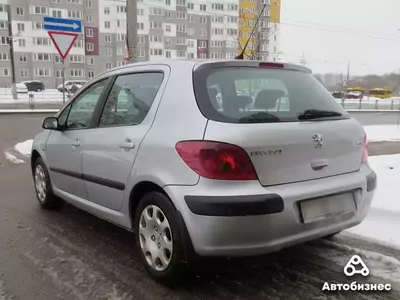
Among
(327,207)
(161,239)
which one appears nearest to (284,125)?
(327,207)

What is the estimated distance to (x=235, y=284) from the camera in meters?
3.04

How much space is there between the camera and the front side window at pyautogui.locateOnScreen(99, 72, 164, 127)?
3.27 m

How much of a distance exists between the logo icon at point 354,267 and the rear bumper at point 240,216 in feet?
2.48

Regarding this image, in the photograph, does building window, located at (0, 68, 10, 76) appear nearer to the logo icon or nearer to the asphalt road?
the asphalt road

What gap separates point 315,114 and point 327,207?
2.36 ft

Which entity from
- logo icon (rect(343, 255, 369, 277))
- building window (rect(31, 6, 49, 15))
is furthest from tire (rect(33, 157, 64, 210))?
building window (rect(31, 6, 49, 15))

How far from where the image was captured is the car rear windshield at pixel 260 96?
2831mm

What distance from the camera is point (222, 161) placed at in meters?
2.62

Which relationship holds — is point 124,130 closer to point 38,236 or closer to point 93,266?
point 93,266

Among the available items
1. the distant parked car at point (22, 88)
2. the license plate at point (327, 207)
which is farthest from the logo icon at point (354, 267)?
the distant parked car at point (22, 88)

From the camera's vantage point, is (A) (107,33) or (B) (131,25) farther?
(A) (107,33)

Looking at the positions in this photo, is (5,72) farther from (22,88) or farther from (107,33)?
(22,88)

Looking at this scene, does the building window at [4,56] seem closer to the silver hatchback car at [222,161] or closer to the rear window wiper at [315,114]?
the silver hatchback car at [222,161]

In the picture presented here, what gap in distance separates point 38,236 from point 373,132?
13.0 metres
